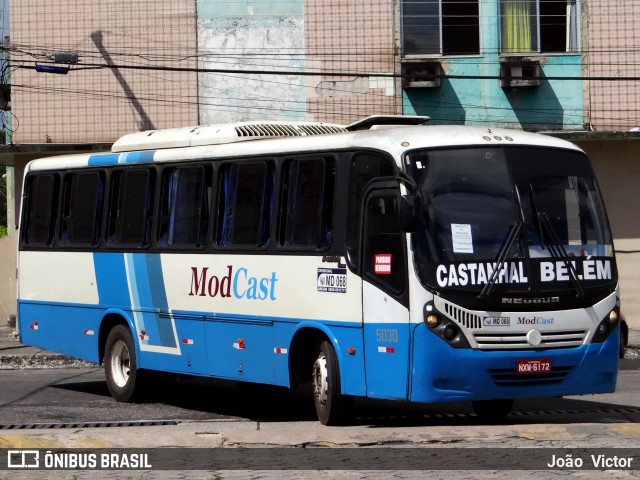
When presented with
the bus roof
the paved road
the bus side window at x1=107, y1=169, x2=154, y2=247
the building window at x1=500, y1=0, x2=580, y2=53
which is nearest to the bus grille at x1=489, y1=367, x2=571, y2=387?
the paved road

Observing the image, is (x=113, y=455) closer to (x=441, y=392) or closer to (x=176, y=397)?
(x=441, y=392)

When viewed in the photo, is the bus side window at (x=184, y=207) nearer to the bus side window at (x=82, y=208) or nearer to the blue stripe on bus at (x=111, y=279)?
the blue stripe on bus at (x=111, y=279)

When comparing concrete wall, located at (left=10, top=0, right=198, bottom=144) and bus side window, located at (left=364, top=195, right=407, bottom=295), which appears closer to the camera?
bus side window, located at (left=364, top=195, right=407, bottom=295)

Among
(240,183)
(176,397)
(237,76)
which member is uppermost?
(237,76)

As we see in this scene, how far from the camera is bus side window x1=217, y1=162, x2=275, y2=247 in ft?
42.4

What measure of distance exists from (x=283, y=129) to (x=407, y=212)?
3688 mm

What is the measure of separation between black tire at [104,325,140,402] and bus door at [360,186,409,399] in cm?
433

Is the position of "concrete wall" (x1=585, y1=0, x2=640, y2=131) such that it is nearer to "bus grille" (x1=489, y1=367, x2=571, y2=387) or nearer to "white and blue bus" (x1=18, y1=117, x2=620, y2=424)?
"white and blue bus" (x1=18, y1=117, x2=620, y2=424)

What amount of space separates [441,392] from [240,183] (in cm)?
357

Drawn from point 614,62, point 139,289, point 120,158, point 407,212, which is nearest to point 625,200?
point 614,62

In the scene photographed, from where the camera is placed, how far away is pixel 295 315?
12336mm

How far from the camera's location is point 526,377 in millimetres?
11141

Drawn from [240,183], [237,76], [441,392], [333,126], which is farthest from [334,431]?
[237,76]

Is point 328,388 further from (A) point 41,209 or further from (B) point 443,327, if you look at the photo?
(A) point 41,209
